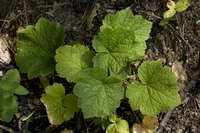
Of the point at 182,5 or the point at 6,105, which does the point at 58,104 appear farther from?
the point at 182,5

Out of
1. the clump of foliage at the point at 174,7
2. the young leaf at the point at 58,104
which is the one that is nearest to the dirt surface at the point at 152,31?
the clump of foliage at the point at 174,7

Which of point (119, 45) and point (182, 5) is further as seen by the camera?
point (182, 5)

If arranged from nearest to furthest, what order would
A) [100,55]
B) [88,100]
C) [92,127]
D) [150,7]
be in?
[88,100], [100,55], [92,127], [150,7]

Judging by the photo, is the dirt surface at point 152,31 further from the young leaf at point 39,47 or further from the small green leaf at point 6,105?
the small green leaf at point 6,105

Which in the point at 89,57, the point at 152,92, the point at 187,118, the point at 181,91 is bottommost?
the point at 187,118

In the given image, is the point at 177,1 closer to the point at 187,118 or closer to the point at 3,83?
the point at 187,118

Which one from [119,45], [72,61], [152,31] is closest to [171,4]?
[152,31]

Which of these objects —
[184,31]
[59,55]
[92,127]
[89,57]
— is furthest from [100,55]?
[184,31]
